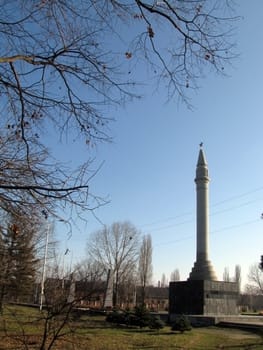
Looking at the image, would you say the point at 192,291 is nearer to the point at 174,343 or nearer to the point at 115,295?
the point at 174,343

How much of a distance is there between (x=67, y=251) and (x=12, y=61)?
8.22 ft

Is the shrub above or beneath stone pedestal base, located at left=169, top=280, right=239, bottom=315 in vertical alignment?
beneath

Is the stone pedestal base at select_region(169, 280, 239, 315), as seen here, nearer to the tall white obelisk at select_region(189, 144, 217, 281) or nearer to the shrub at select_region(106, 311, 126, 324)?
the tall white obelisk at select_region(189, 144, 217, 281)

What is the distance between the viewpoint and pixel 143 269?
6631 cm

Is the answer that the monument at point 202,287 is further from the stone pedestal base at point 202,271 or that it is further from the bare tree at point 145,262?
the bare tree at point 145,262

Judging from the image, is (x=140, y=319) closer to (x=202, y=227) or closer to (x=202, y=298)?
(x=202, y=298)

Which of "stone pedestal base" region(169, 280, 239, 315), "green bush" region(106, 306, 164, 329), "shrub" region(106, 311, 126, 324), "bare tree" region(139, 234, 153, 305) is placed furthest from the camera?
"bare tree" region(139, 234, 153, 305)

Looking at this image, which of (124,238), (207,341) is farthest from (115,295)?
(207,341)

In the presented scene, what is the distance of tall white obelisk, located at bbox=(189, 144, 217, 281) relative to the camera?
127 feet

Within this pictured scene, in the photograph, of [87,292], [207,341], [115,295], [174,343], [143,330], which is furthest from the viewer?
[115,295]

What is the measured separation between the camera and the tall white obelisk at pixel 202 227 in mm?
38781

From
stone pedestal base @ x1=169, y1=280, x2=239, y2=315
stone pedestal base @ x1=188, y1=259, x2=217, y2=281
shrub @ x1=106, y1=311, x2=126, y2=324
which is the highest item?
stone pedestal base @ x1=188, y1=259, x2=217, y2=281

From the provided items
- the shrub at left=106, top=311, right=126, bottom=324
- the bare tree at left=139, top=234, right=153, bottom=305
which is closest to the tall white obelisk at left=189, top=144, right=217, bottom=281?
the shrub at left=106, top=311, right=126, bottom=324

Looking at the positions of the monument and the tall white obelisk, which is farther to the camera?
the tall white obelisk
